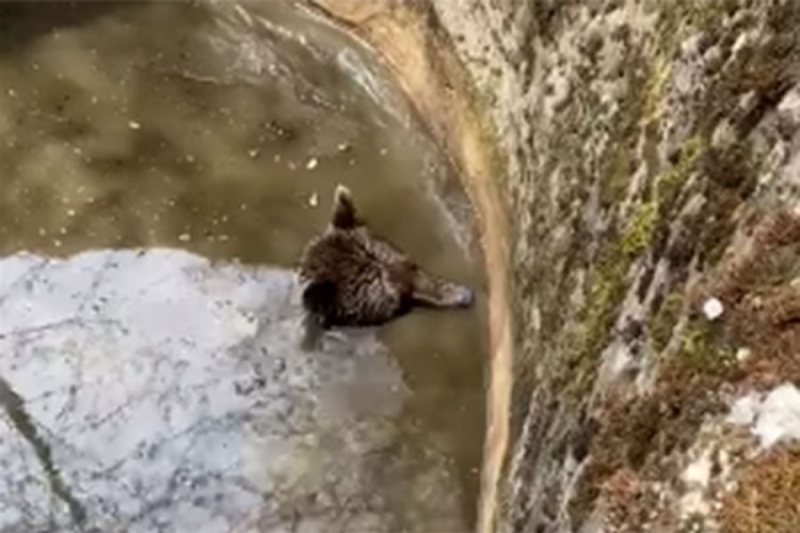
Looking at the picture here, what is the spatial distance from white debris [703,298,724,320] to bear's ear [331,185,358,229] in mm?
3305

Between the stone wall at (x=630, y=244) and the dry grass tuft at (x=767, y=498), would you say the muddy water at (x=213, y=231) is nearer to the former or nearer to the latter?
the stone wall at (x=630, y=244)

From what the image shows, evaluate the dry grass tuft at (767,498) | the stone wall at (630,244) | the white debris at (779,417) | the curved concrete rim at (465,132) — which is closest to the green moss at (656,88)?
the stone wall at (630,244)

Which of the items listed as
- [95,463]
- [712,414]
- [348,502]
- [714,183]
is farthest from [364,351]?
[712,414]

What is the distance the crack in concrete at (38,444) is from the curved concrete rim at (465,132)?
6.36 ft

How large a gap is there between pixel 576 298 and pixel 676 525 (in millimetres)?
2092

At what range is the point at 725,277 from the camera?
5844 mm

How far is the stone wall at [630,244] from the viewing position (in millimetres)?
5496

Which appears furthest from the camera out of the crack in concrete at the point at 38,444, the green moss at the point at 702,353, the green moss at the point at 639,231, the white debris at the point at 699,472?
the crack in concrete at the point at 38,444

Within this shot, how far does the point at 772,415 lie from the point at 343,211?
3.93 meters

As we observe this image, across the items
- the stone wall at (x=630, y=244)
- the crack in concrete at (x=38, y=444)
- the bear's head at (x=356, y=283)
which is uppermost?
the stone wall at (x=630, y=244)

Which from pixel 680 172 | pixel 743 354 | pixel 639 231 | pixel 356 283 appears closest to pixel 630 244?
pixel 639 231

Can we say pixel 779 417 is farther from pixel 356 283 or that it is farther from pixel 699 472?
pixel 356 283

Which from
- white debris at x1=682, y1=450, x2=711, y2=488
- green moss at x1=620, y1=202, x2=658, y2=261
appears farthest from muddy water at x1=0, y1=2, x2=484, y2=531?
white debris at x1=682, y1=450, x2=711, y2=488

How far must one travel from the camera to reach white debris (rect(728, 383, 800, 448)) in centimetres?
524
